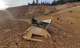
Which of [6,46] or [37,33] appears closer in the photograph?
[6,46]

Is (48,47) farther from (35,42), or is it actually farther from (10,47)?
(10,47)

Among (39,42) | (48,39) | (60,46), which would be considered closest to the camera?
(60,46)

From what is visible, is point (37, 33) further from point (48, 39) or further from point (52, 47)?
point (52, 47)

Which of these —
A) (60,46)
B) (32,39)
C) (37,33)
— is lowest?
(60,46)

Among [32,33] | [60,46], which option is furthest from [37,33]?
[60,46]

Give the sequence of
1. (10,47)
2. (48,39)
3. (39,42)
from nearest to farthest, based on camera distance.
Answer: (10,47)
(39,42)
(48,39)

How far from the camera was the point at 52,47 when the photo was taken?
162 inches

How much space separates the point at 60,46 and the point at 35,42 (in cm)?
193

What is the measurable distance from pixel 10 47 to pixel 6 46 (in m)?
0.36

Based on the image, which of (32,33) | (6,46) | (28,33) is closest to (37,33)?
(32,33)

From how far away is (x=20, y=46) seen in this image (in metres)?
4.06

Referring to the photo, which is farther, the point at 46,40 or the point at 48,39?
the point at 48,39

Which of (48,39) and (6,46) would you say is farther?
(48,39)

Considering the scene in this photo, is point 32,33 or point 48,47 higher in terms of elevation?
point 32,33
